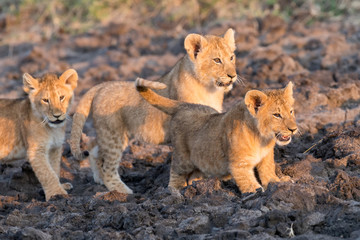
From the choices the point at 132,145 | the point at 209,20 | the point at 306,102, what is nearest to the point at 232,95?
the point at 306,102

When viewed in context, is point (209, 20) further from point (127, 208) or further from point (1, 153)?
point (127, 208)

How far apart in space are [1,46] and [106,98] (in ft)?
33.0

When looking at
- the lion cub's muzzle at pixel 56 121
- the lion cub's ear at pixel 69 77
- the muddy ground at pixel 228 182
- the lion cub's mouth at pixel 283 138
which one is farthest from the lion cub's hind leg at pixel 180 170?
the lion cub's ear at pixel 69 77

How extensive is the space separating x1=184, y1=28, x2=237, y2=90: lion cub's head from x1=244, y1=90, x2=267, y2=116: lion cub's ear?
1.49 meters

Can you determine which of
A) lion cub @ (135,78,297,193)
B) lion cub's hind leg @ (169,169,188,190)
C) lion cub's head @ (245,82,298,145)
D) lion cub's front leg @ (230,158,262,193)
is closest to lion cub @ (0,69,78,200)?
lion cub @ (135,78,297,193)

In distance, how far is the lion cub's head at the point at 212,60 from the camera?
295 inches

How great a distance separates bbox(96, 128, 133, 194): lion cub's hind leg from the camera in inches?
A: 302

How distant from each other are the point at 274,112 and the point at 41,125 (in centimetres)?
301

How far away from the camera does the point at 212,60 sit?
7.58 metres

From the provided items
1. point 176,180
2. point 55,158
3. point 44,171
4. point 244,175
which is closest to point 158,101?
point 176,180

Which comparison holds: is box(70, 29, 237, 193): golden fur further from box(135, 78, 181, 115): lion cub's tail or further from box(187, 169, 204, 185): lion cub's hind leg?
box(187, 169, 204, 185): lion cub's hind leg

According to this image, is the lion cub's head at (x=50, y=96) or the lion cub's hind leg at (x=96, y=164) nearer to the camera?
the lion cub's head at (x=50, y=96)

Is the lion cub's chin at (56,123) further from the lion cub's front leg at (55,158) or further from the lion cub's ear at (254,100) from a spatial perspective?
the lion cub's ear at (254,100)

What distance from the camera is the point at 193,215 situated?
5.31m
